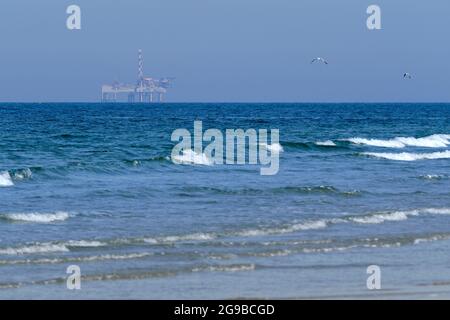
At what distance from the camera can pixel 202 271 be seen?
14.2 m

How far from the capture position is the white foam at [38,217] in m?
18.9

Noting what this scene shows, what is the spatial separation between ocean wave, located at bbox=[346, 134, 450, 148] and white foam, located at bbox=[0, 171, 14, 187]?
83.1 feet

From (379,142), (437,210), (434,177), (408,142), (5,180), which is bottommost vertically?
(408,142)

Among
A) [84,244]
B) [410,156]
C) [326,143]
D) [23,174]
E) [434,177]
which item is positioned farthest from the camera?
[326,143]

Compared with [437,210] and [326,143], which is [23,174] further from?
[326,143]

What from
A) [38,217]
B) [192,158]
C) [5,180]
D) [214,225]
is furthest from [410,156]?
[38,217]

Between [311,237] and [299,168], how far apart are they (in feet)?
53.8

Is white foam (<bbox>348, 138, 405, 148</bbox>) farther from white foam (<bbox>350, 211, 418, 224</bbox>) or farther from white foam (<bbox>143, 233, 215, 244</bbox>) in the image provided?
white foam (<bbox>143, 233, 215, 244</bbox>)

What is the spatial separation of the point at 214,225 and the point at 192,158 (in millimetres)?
16209

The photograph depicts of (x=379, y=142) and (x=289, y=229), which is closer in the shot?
(x=289, y=229)

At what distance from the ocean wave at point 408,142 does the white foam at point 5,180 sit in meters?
25.3

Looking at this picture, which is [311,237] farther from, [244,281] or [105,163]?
[105,163]

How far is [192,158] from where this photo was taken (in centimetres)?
3481
